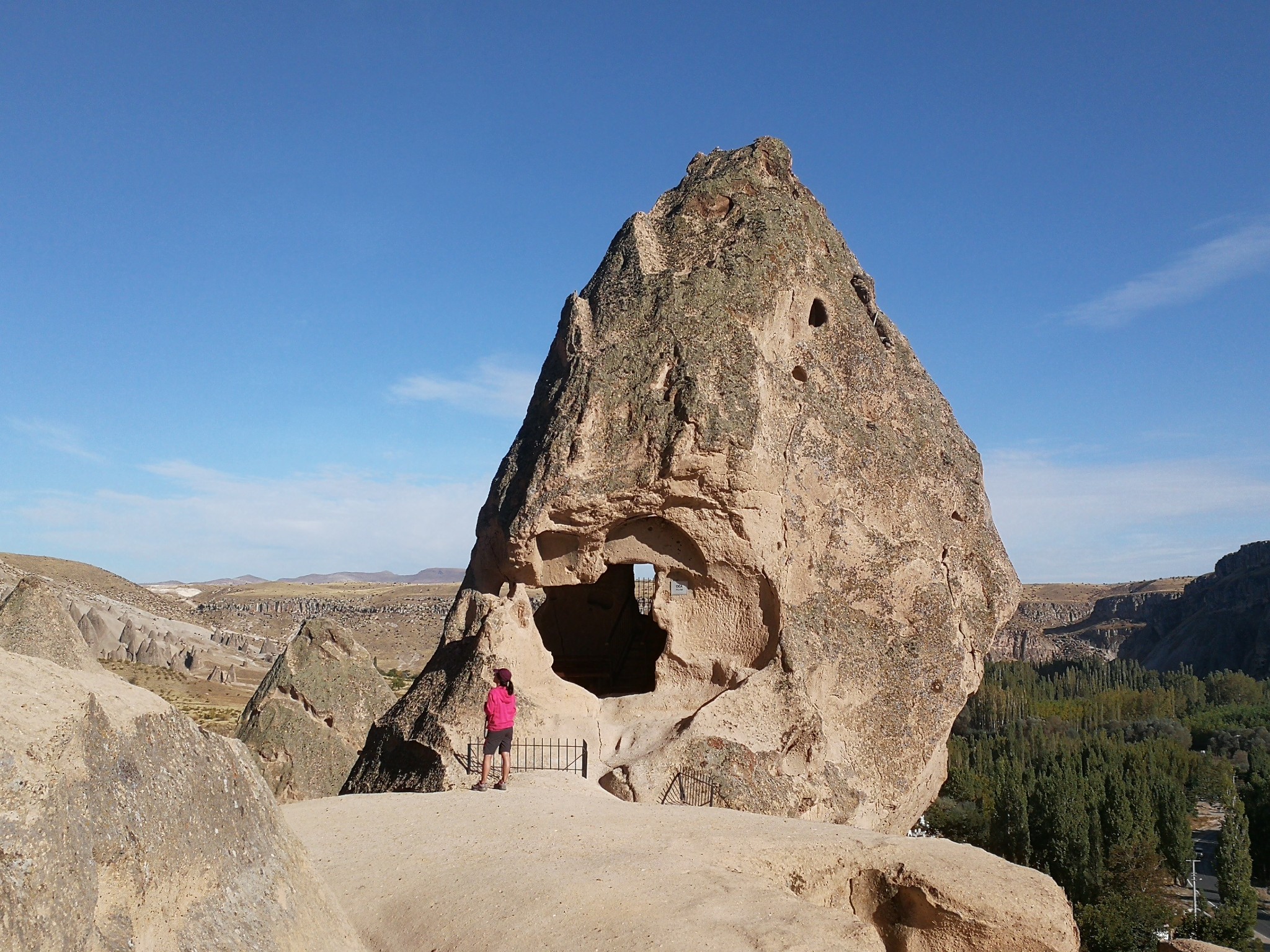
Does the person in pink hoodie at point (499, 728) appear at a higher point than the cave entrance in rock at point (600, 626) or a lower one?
lower

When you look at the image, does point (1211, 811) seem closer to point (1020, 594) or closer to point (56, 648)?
point (1020, 594)

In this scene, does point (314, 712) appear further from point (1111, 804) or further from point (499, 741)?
point (1111, 804)

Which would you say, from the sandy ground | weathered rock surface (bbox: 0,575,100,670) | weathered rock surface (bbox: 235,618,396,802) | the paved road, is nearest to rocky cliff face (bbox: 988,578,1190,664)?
the paved road

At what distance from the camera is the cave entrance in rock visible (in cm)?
1706

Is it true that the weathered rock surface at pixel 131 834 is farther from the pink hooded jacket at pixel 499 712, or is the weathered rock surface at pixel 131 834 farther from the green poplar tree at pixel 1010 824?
the green poplar tree at pixel 1010 824

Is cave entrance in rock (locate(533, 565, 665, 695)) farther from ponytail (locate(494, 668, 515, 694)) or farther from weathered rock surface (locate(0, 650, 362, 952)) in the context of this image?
weathered rock surface (locate(0, 650, 362, 952))

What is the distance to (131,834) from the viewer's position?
4.21m

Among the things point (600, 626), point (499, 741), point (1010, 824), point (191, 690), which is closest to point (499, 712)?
point (499, 741)

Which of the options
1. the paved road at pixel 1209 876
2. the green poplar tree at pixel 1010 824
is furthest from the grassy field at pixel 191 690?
the paved road at pixel 1209 876

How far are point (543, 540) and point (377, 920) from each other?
6.03 metres

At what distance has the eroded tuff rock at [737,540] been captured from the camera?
35.7 feet

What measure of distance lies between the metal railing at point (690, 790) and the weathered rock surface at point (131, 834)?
502 centimetres

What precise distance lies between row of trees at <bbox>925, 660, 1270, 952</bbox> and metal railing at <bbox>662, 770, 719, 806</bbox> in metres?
20.5

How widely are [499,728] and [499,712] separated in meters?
0.15
